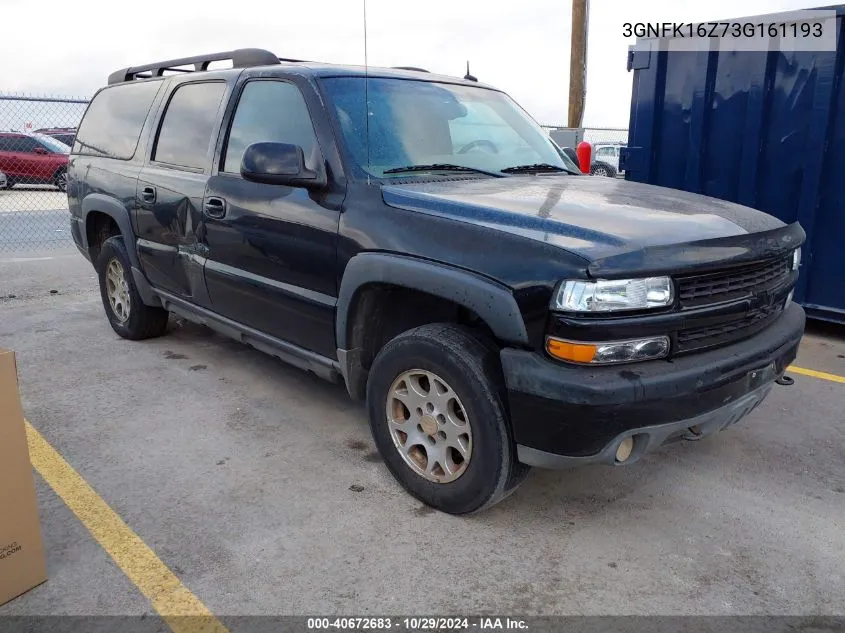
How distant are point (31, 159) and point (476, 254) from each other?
20576mm

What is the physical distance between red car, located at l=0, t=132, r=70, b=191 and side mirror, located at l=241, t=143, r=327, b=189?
18732 millimetres

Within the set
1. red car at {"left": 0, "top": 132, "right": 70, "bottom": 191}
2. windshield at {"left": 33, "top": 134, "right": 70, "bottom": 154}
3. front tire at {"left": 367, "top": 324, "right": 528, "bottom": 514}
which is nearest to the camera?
front tire at {"left": 367, "top": 324, "right": 528, "bottom": 514}

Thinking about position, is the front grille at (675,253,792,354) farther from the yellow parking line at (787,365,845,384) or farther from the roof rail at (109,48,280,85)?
the roof rail at (109,48,280,85)

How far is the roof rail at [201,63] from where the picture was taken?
4137 millimetres

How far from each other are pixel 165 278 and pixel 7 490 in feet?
8.15

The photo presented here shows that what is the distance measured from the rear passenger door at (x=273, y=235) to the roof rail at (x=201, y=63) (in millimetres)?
279

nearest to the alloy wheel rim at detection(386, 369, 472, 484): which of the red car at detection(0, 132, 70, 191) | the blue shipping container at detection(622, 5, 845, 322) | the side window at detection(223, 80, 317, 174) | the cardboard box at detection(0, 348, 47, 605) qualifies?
the side window at detection(223, 80, 317, 174)

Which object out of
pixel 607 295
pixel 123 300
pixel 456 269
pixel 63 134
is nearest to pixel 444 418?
pixel 456 269

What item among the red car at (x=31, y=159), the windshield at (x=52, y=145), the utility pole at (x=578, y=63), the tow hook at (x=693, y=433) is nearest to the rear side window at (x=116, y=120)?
the tow hook at (x=693, y=433)

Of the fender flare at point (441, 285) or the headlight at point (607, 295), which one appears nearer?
the headlight at point (607, 295)

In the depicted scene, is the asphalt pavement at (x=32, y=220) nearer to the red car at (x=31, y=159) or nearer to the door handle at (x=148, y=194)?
the red car at (x=31, y=159)

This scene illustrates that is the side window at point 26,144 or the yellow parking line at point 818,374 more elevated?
the side window at point 26,144

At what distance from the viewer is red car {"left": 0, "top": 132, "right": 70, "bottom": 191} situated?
19406 mm

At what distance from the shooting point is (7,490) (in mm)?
2379
